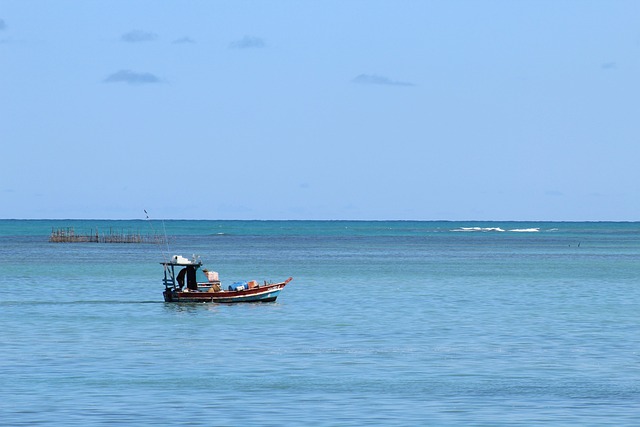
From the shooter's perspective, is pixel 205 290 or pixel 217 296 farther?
pixel 205 290

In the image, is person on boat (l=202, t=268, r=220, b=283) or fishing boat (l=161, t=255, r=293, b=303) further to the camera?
person on boat (l=202, t=268, r=220, b=283)

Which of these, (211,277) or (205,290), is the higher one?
(211,277)

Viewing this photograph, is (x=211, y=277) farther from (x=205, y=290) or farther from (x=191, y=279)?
(x=191, y=279)

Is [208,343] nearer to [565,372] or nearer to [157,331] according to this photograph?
[157,331]

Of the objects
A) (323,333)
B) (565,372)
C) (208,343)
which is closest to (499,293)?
(323,333)

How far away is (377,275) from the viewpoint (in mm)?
101125

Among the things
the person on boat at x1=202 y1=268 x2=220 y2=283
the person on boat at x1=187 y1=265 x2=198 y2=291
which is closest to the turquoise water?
the person on boat at x1=187 y1=265 x2=198 y2=291

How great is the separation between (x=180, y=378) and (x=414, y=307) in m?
30.0

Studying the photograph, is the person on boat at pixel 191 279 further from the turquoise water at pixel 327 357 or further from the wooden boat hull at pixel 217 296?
the turquoise water at pixel 327 357

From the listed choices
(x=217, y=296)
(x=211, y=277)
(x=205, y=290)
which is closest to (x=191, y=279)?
(x=205, y=290)

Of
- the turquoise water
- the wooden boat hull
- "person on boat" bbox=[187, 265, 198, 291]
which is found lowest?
the turquoise water

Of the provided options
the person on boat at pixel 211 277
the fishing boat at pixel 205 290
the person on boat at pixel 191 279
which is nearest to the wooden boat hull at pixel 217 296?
the fishing boat at pixel 205 290

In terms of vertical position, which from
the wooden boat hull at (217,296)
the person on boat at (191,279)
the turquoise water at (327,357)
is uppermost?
the person on boat at (191,279)

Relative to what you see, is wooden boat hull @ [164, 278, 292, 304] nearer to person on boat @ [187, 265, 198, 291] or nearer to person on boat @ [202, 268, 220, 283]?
person on boat @ [187, 265, 198, 291]
